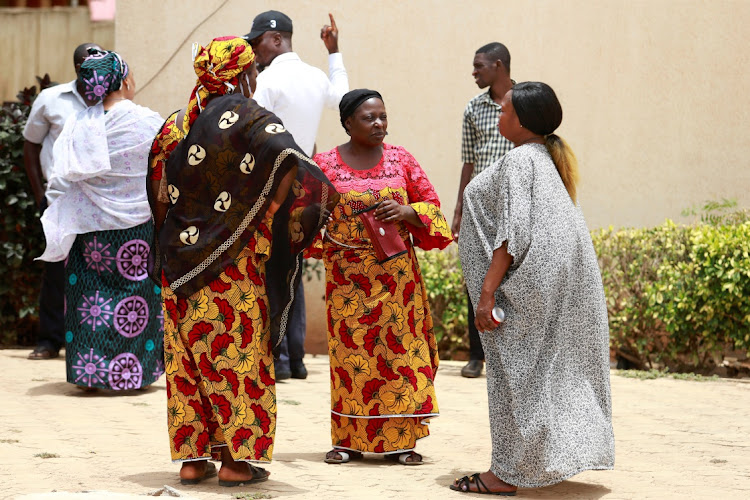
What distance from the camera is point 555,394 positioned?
4.96 meters

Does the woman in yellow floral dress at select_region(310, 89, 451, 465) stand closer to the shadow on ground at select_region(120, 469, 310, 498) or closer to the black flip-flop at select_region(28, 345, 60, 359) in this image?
the shadow on ground at select_region(120, 469, 310, 498)

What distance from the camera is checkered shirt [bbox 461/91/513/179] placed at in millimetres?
8391

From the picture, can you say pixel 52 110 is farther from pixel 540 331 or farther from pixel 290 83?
pixel 540 331

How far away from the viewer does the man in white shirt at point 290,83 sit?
26.7 feet

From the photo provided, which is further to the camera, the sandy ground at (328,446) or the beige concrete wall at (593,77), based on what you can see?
the beige concrete wall at (593,77)

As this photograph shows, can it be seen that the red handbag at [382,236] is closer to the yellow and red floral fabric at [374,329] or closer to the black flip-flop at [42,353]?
the yellow and red floral fabric at [374,329]

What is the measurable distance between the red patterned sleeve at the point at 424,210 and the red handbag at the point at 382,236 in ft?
0.61

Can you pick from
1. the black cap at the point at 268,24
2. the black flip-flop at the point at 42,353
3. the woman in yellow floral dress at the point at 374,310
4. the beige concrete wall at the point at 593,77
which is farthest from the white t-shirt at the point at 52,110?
the woman in yellow floral dress at the point at 374,310

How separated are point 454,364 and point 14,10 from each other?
23.6ft

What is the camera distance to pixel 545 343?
5.00 meters

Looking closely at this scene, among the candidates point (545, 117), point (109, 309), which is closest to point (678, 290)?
point (545, 117)

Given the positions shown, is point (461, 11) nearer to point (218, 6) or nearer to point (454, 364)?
point (218, 6)

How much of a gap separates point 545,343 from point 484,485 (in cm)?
73

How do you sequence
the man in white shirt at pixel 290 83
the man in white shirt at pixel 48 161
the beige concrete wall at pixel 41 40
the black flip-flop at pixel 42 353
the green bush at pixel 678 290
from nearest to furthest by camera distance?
1. the man in white shirt at pixel 290 83
2. the green bush at pixel 678 290
3. the man in white shirt at pixel 48 161
4. the black flip-flop at pixel 42 353
5. the beige concrete wall at pixel 41 40
